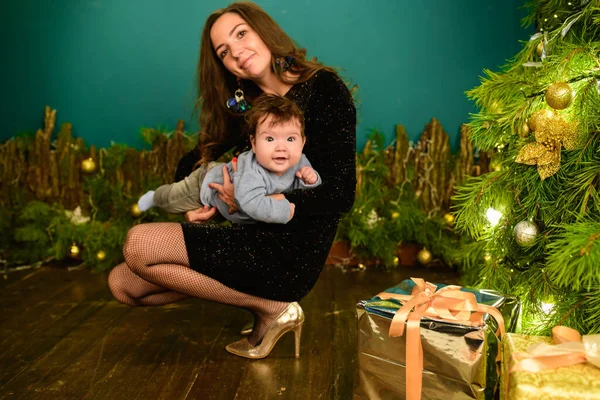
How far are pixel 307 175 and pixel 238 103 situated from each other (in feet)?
1.53

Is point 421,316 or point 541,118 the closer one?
point 421,316

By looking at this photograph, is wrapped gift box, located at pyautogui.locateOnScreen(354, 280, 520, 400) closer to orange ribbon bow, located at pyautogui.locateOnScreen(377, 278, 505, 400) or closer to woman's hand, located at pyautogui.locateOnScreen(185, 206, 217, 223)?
orange ribbon bow, located at pyautogui.locateOnScreen(377, 278, 505, 400)

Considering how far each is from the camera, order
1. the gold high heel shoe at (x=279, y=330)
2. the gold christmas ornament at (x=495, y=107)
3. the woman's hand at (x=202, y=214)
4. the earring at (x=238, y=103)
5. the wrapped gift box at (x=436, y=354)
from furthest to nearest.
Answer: the earring at (x=238, y=103), the woman's hand at (x=202, y=214), the gold high heel shoe at (x=279, y=330), the gold christmas ornament at (x=495, y=107), the wrapped gift box at (x=436, y=354)

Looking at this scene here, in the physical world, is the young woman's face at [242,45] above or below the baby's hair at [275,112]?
above

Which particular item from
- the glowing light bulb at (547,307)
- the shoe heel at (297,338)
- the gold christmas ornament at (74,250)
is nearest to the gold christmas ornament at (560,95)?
the glowing light bulb at (547,307)

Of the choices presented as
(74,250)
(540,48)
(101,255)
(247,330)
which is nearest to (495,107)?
(540,48)

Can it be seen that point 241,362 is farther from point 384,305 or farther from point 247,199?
point 384,305

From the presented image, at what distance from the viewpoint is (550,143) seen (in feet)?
5.30

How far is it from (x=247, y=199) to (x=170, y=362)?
63cm

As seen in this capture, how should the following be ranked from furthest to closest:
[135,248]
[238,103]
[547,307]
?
1. [238,103]
2. [135,248]
3. [547,307]

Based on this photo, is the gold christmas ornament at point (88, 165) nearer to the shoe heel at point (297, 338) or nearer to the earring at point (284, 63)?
the earring at point (284, 63)

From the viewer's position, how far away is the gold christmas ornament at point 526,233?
65.7 inches

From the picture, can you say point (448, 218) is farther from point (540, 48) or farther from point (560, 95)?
point (560, 95)

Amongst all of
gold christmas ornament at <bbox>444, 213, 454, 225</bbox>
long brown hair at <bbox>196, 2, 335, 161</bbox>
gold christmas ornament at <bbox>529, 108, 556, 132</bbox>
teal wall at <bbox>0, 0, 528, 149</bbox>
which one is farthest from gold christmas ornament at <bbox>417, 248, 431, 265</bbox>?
gold christmas ornament at <bbox>529, 108, 556, 132</bbox>
